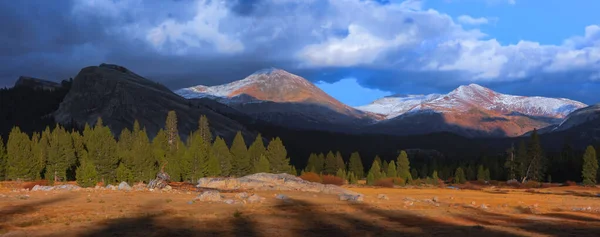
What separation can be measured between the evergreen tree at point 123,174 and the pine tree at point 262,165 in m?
31.9

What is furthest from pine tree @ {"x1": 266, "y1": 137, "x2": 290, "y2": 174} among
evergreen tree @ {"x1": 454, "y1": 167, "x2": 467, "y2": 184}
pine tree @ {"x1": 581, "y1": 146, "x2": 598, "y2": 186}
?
pine tree @ {"x1": 581, "y1": 146, "x2": 598, "y2": 186}

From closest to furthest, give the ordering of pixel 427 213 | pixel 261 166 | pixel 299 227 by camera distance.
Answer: pixel 299 227 → pixel 427 213 → pixel 261 166

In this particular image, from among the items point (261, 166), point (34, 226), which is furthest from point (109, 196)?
point (261, 166)

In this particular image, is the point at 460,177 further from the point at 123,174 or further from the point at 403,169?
the point at 123,174

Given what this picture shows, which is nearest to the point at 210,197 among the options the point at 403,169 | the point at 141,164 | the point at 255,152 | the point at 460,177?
the point at 141,164

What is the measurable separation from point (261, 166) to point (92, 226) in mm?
89334

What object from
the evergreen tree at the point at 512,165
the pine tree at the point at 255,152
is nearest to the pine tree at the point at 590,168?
the evergreen tree at the point at 512,165

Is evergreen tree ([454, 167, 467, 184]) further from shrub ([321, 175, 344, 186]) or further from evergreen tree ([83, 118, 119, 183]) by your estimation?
evergreen tree ([83, 118, 119, 183])

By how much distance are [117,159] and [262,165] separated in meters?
33.3

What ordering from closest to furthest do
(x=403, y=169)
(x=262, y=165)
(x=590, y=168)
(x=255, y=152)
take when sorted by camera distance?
(x=262, y=165) < (x=590, y=168) < (x=255, y=152) < (x=403, y=169)

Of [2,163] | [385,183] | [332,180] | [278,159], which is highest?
[278,159]

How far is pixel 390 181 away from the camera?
127m

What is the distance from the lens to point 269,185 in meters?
88.2

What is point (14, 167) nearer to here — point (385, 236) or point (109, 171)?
point (109, 171)
